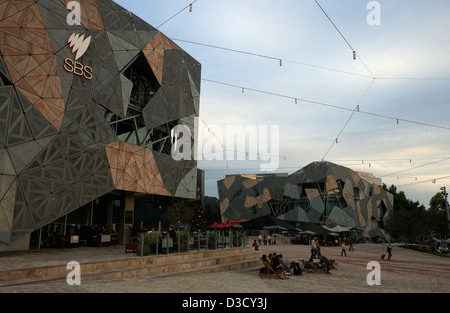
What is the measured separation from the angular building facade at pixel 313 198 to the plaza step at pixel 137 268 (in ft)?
131

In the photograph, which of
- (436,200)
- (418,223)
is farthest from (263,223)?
(436,200)

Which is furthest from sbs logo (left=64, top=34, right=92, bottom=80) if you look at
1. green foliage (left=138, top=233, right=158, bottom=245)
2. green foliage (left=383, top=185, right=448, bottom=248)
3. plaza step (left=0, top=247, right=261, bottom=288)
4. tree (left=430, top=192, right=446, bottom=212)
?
tree (left=430, top=192, right=446, bottom=212)

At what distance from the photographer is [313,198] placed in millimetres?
55656

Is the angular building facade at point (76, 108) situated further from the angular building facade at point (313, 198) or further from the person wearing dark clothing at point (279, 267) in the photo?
the angular building facade at point (313, 198)

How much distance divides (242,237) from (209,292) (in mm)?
12768

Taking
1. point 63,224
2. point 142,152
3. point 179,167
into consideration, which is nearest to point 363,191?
point 179,167

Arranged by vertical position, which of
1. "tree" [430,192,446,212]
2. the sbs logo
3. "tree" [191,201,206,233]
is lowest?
"tree" [191,201,206,233]

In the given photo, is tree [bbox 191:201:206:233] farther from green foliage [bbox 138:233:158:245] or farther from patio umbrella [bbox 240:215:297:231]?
green foliage [bbox 138:233:158:245]

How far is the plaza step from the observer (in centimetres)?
947

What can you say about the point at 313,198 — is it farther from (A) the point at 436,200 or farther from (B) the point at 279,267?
(A) the point at 436,200

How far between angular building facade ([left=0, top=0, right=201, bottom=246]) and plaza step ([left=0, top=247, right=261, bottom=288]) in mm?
5507

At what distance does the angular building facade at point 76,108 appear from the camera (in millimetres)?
14719

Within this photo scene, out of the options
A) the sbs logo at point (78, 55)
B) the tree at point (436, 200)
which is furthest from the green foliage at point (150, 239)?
the tree at point (436, 200)
